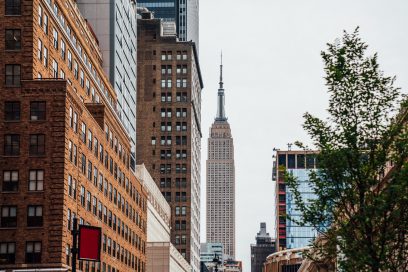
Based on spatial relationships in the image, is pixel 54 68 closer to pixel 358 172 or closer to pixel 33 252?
pixel 33 252

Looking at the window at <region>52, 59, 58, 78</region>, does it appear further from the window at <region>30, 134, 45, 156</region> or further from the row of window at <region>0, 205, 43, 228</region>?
the row of window at <region>0, 205, 43, 228</region>

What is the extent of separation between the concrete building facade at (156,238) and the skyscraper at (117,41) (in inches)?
441

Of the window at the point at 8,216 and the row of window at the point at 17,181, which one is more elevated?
the row of window at the point at 17,181

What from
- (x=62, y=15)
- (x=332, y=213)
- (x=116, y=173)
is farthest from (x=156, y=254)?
(x=332, y=213)

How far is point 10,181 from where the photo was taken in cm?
7638

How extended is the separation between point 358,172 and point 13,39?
142 feet

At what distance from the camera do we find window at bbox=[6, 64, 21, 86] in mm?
78375

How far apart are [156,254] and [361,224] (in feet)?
328

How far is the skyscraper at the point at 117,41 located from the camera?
115 metres

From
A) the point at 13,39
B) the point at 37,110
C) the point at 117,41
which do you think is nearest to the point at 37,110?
the point at 37,110

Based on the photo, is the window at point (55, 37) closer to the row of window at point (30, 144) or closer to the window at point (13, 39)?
the window at point (13, 39)

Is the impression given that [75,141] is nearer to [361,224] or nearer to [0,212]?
[0,212]

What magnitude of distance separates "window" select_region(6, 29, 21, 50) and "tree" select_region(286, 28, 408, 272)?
38.8m

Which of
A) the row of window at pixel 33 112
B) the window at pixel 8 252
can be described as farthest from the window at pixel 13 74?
the window at pixel 8 252
